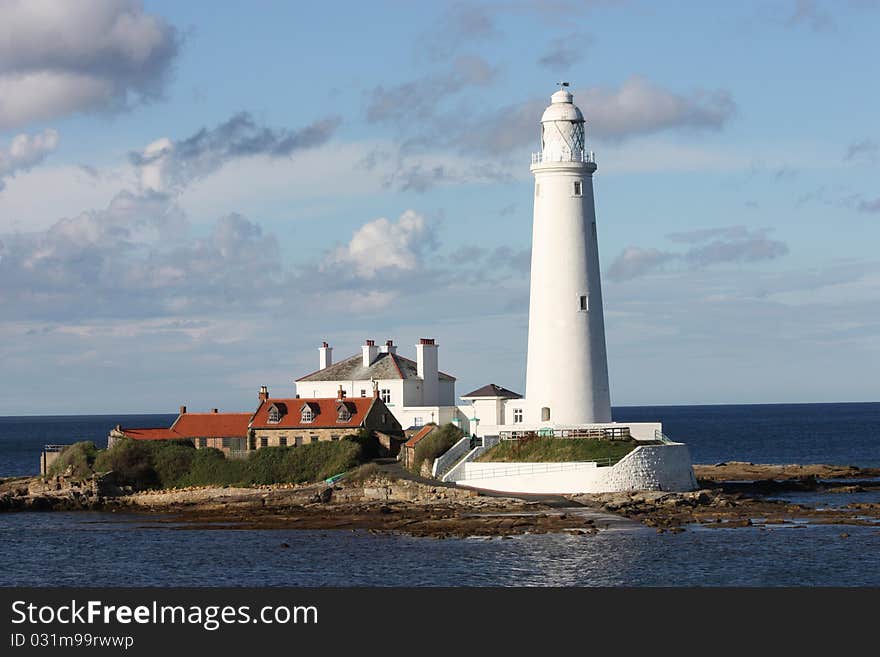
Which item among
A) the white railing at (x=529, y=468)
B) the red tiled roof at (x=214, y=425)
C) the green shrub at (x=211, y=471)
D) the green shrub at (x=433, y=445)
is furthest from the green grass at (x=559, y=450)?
the red tiled roof at (x=214, y=425)

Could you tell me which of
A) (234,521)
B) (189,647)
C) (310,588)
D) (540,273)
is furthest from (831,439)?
(189,647)

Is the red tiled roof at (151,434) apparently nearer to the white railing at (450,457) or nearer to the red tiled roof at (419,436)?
the red tiled roof at (419,436)

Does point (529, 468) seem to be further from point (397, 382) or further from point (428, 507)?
point (397, 382)

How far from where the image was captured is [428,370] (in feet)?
224

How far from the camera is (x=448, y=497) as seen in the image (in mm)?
53469

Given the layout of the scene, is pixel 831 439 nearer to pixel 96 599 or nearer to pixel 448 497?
pixel 448 497

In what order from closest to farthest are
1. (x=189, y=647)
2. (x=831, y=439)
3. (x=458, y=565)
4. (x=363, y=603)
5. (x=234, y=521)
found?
(x=189, y=647) → (x=363, y=603) → (x=458, y=565) → (x=234, y=521) → (x=831, y=439)

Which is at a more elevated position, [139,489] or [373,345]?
[373,345]

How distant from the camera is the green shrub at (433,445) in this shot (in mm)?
57562

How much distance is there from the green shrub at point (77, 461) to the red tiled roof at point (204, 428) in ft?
6.81

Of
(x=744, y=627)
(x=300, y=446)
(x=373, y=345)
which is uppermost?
(x=373, y=345)

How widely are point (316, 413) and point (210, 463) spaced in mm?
5249

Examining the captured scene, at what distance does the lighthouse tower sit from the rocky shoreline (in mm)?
5983

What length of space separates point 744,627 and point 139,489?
36.4 metres
